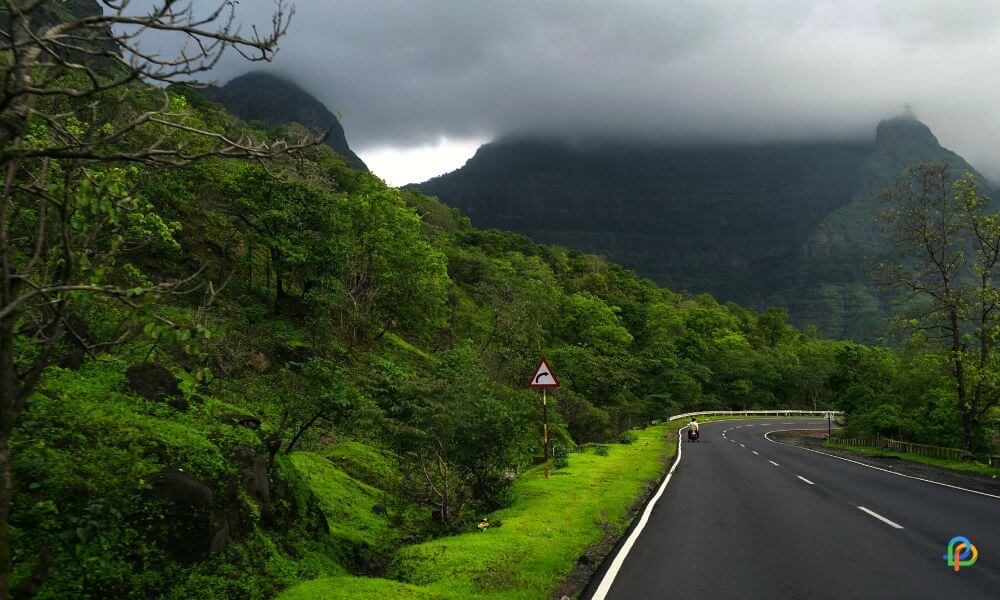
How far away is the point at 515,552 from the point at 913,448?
2881 centimetres

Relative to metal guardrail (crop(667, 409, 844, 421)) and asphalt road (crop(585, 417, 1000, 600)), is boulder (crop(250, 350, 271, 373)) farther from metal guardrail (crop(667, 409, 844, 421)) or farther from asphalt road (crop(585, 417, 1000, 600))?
metal guardrail (crop(667, 409, 844, 421))

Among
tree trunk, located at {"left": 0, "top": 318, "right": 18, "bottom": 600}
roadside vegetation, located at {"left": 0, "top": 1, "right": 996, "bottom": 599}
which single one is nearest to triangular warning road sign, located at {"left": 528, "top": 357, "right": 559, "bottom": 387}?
roadside vegetation, located at {"left": 0, "top": 1, "right": 996, "bottom": 599}

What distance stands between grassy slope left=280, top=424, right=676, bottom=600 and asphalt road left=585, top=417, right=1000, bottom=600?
34.0 inches

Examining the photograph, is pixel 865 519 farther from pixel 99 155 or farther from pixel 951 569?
pixel 99 155

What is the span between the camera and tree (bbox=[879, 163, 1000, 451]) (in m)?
22.2

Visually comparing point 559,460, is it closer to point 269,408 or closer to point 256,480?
point 269,408

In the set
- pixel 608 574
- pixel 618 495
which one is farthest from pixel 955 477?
pixel 608 574

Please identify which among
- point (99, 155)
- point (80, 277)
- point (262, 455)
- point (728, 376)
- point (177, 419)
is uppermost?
point (99, 155)

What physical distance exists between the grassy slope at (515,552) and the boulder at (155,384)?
139 inches

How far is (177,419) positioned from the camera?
7371mm

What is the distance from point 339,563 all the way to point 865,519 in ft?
34.4

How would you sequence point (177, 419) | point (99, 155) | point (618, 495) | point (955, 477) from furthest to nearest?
point (955, 477)
point (618, 495)
point (177, 419)
point (99, 155)

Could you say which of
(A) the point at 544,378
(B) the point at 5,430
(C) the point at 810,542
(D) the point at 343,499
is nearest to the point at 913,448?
(A) the point at 544,378

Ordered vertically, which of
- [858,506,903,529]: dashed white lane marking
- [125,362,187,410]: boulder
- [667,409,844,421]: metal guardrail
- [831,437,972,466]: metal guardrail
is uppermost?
[125,362,187,410]: boulder
